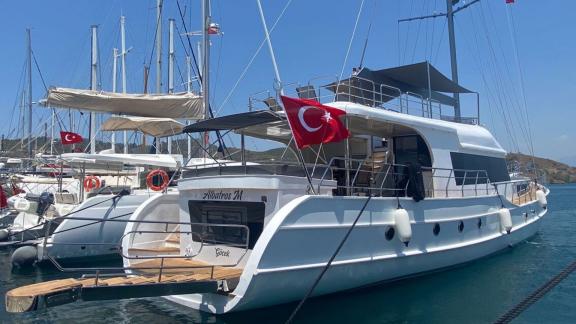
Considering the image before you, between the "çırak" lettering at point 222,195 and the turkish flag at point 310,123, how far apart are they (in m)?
1.55

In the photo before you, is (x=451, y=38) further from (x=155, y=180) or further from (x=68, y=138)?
(x=68, y=138)

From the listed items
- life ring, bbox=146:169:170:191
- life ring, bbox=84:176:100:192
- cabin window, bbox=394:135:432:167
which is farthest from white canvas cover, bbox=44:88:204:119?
cabin window, bbox=394:135:432:167

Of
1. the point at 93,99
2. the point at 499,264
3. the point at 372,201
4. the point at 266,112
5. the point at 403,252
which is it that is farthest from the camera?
the point at 93,99

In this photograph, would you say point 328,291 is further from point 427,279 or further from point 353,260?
point 427,279

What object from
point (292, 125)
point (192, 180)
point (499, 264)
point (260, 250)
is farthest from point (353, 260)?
point (499, 264)

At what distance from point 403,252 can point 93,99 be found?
10710mm

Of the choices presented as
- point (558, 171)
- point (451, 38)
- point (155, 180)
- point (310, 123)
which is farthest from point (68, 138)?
point (558, 171)

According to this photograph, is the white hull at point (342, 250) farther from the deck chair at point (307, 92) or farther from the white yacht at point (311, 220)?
the deck chair at point (307, 92)

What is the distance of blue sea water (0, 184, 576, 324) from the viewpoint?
8133mm

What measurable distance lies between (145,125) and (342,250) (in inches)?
416

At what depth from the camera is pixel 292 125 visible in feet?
24.5

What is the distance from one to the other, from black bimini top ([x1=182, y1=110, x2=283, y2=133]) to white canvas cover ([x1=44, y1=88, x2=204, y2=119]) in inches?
231

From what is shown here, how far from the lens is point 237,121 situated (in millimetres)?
8828

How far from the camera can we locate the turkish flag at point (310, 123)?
24.6 feet
